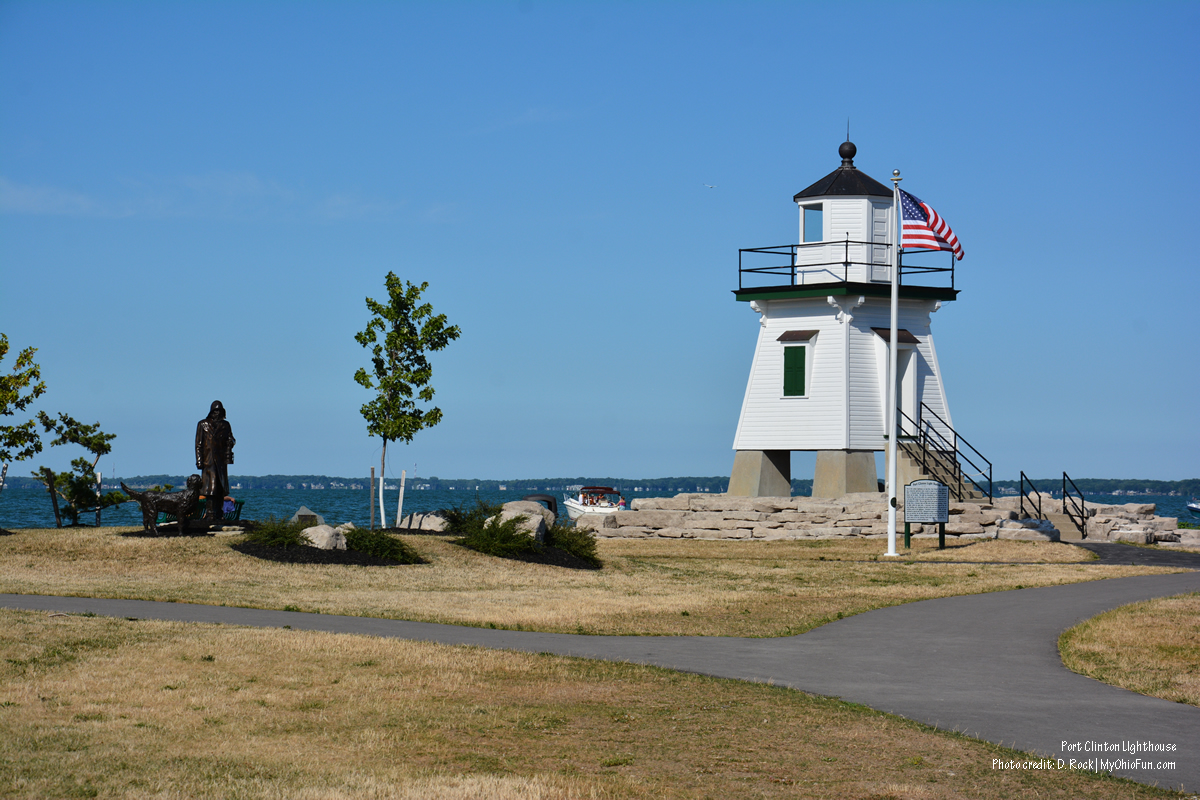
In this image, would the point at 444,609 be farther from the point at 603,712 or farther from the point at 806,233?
the point at 806,233

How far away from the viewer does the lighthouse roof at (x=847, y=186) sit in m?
36.2

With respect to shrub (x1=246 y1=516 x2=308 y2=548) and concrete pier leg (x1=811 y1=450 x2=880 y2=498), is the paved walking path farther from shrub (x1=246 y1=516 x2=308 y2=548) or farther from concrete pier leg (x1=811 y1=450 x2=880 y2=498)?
concrete pier leg (x1=811 y1=450 x2=880 y2=498)

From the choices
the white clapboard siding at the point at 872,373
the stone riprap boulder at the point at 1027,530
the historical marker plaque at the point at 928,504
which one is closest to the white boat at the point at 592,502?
the white clapboard siding at the point at 872,373

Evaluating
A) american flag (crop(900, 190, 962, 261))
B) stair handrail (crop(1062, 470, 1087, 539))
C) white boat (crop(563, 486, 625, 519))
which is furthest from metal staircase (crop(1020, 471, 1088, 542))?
white boat (crop(563, 486, 625, 519))

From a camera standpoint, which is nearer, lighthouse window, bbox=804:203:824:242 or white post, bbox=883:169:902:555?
white post, bbox=883:169:902:555

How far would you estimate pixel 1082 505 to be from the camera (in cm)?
3562

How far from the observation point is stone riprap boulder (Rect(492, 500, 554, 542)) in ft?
89.1

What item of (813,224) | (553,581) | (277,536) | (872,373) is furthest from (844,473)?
(277,536)

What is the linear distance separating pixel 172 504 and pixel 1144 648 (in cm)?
1936

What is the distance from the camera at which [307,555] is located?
2397 centimetres

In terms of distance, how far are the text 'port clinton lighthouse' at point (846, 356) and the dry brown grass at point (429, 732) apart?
24.9m

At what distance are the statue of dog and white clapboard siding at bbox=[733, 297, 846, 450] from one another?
18.4m

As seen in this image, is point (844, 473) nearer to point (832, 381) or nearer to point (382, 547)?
point (832, 381)

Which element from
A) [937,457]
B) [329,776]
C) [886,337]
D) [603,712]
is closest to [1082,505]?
[937,457]
